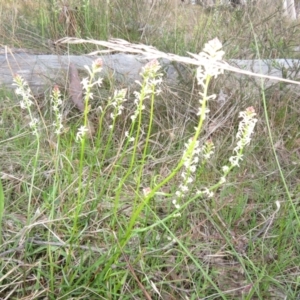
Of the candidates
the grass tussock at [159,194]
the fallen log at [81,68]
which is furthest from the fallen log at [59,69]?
the grass tussock at [159,194]

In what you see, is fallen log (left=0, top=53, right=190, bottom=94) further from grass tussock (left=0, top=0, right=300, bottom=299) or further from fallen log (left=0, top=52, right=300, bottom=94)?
grass tussock (left=0, top=0, right=300, bottom=299)

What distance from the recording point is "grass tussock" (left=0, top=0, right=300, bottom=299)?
1.19 meters

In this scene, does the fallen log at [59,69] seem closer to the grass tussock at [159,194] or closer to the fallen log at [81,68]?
the fallen log at [81,68]

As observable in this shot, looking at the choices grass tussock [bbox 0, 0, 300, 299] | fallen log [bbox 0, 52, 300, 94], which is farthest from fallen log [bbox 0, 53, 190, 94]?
grass tussock [bbox 0, 0, 300, 299]

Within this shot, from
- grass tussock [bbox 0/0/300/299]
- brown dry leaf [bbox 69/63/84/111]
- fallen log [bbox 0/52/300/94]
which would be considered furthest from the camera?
fallen log [bbox 0/52/300/94]

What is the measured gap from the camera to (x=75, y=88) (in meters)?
2.30

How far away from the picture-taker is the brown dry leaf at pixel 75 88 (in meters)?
2.22

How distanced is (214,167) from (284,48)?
108 centimetres

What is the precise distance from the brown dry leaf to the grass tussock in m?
0.06

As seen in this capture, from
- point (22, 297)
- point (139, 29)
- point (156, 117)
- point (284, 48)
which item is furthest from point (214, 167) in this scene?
point (139, 29)

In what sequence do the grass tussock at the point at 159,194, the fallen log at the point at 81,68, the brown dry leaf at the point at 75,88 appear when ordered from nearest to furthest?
1. the grass tussock at the point at 159,194
2. the brown dry leaf at the point at 75,88
3. the fallen log at the point at 81,68

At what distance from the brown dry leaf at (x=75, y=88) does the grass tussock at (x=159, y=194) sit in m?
0.06

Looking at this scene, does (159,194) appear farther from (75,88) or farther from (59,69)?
(59,69)

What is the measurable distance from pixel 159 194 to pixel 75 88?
106 centimetres
